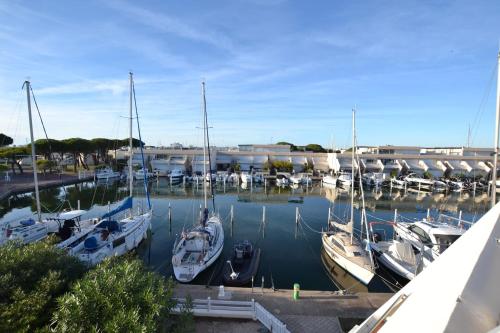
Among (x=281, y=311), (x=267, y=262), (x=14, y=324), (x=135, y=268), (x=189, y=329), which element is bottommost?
(x=267, y=262)

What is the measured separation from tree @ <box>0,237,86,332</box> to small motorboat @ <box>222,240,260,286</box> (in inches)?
322

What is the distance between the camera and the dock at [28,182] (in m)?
41.7

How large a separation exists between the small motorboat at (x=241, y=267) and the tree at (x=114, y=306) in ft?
29.1

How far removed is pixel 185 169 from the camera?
69625mm

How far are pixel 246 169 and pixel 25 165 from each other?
5584 centimetres

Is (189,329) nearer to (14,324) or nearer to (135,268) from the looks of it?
(135,268)

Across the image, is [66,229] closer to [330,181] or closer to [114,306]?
[114,306]

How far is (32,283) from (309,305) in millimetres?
9966

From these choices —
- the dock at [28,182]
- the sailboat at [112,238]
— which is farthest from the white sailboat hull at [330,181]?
the dock at [28,182]

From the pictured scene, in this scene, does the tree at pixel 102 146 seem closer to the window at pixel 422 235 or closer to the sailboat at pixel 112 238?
the sailboat at pixel 112 238

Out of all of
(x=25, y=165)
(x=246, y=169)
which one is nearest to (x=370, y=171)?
(x=246, y=169)

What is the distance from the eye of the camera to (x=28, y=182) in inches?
1866

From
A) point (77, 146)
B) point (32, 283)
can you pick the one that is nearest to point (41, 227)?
point (32, 283)

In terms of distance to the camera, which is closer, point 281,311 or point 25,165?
point 281,311
